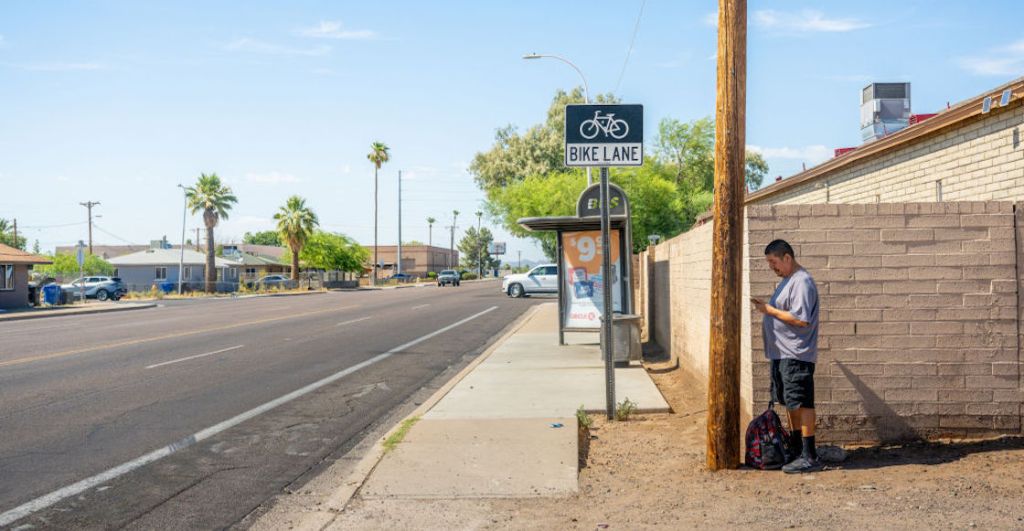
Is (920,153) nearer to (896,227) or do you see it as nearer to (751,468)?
(896,227)

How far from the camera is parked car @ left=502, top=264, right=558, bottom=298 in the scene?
45.6 metres

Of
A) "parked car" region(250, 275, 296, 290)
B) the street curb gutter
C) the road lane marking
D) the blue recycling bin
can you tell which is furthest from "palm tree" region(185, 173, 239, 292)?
the street curb gutter

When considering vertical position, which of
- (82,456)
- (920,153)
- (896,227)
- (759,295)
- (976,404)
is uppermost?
(920,153)

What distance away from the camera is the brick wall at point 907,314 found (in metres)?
7.38

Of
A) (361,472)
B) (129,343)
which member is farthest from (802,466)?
(129,343)

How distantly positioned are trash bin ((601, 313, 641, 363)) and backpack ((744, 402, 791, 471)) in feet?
22.3

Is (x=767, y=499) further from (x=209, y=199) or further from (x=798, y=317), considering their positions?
(x=209, y=199)

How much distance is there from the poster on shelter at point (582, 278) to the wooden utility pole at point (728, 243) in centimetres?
1043

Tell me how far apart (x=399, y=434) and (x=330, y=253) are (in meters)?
84.7

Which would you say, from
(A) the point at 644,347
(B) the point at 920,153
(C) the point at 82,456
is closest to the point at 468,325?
(A) the point at 644,347

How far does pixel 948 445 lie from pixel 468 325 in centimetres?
1795

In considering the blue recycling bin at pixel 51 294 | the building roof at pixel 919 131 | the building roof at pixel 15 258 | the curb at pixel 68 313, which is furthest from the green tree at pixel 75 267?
the building roof at pixel 919 131

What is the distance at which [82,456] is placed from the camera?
7.57 meters

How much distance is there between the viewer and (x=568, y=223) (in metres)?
16.5
